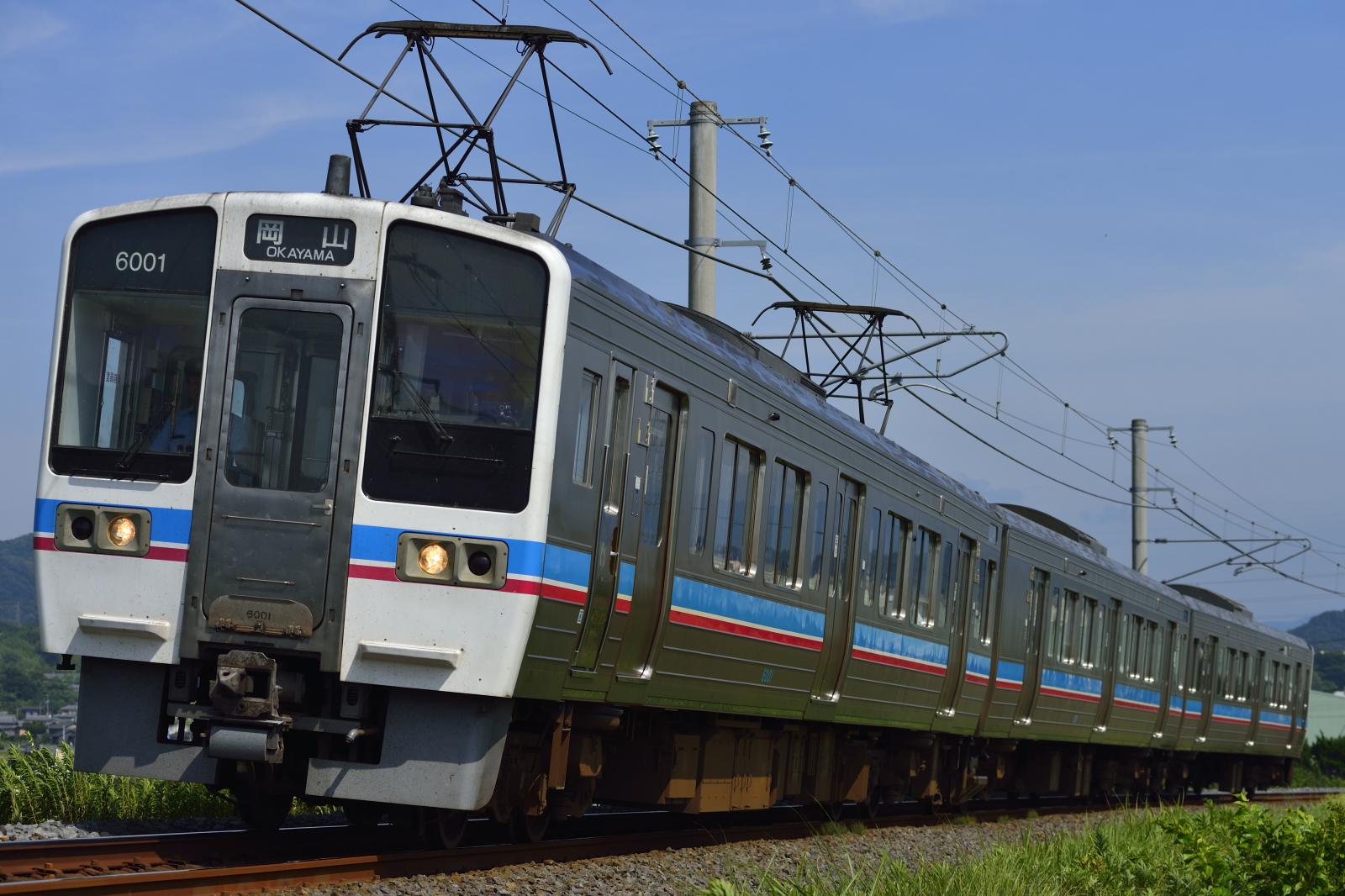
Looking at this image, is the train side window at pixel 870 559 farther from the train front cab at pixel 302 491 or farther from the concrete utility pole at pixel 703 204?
the train front cab at pixel 302 491

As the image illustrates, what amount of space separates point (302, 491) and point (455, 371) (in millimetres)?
879

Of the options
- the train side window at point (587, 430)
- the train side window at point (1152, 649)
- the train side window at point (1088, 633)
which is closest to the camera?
the train side window at point (587, 430)

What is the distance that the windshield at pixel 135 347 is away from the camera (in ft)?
23.2

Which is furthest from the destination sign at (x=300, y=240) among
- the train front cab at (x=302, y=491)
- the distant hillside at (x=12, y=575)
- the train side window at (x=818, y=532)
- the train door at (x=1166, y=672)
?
the distant hillside at (x=12, y=575)

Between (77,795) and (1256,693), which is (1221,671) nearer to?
(1256,693)

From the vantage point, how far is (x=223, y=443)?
22.8 ft

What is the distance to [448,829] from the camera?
7656mm

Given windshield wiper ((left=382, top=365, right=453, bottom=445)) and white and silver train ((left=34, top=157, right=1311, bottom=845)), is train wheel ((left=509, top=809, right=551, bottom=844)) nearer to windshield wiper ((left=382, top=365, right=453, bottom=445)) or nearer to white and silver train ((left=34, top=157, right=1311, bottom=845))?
white and silver train ((left=34, top=157, right=1311, bottom=845))

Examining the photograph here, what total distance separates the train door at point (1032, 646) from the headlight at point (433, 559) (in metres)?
11.1

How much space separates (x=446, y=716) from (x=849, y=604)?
17.4 feet

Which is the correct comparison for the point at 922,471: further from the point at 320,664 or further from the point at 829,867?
the point at 320,664

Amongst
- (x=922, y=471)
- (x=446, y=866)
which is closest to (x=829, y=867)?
(x=446, y=866)

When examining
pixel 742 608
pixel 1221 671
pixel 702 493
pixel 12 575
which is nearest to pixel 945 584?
pixel 742 608

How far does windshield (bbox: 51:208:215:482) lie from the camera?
7066 millimetres
